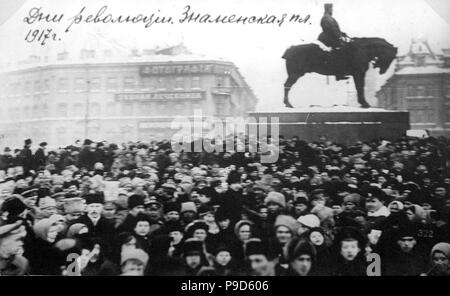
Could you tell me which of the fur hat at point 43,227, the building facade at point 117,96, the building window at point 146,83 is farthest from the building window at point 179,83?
the fur hat at point 43,227

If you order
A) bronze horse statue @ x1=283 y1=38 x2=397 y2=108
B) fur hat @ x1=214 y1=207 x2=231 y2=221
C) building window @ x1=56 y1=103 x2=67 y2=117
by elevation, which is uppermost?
bronze horse statue @ x1=283 y1=38 x2=397 y2=108

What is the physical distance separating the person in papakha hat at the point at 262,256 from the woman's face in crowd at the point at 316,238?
302 mm

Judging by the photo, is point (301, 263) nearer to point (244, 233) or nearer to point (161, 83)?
point (244, 233)

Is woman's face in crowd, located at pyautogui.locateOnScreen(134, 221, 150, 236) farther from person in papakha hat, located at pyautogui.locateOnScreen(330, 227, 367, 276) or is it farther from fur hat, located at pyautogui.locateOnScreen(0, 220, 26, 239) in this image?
person in papakha hat, located at pyautogui.locateOnScreen(330, 227, 367, 276)

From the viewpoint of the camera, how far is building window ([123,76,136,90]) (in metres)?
4.39

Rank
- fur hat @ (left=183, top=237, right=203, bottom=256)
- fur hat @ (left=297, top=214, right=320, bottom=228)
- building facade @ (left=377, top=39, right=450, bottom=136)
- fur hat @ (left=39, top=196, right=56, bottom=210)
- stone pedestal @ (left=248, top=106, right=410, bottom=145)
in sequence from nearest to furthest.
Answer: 1. fur hat @ (left=183, top=237, right=203, bottom=256)
2. fur hat @ (left=297, top=214, right=320, bottom=228)
3. fur hat @ (left=39, top=196, right=56, bottom=210)
4. building facade @ (left=377, top=39, right=450, bottom=136)
5. stone pedestal @ (left=248, top=106, right=410, bottom=145)

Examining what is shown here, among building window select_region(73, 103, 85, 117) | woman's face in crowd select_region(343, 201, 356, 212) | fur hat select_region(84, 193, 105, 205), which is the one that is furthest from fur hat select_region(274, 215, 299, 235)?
building window select_region(73, 103, 85, 117)

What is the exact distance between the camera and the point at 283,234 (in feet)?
13.2

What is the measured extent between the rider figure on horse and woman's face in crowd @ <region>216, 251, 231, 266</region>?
1.87m

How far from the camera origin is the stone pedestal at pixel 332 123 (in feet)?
14.4

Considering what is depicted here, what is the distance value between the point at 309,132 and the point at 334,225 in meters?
0.88

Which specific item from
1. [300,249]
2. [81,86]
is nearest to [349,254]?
[300,249]

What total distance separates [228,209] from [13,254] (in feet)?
5.95

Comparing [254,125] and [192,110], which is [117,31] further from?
[254,125]
